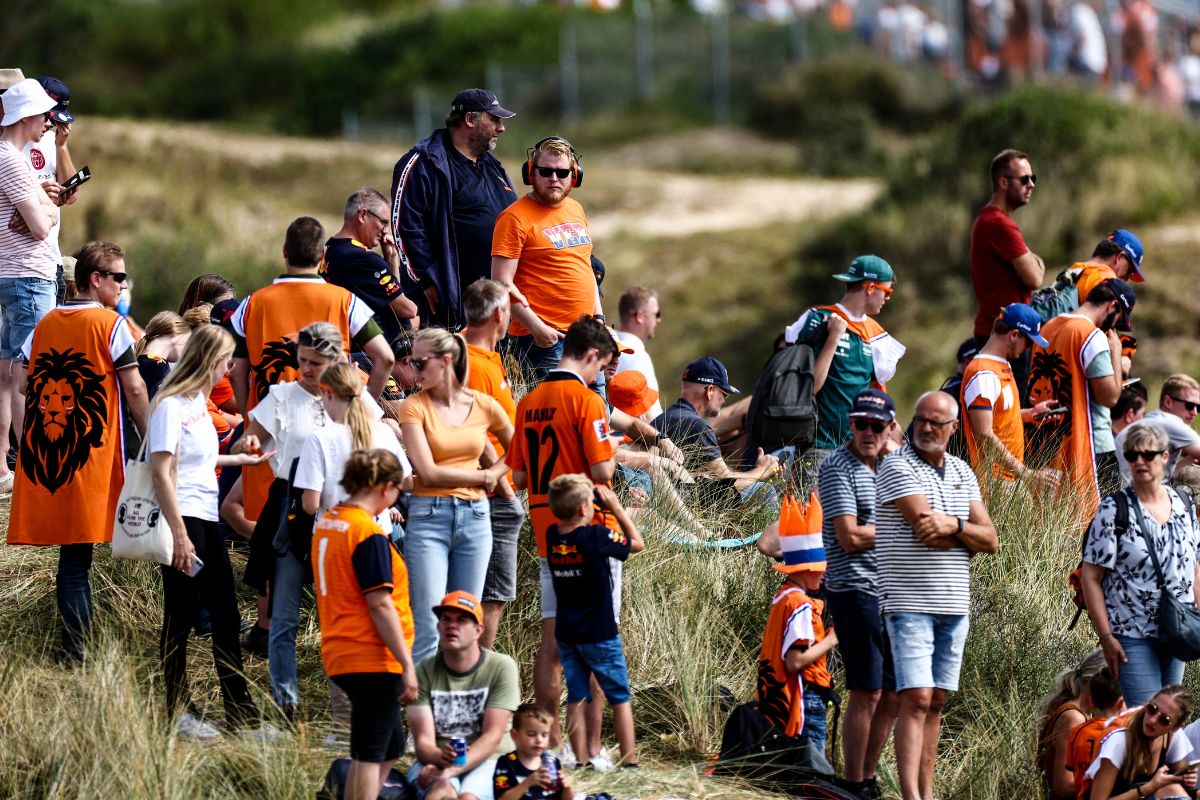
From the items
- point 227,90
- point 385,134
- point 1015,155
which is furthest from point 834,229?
point 227,90

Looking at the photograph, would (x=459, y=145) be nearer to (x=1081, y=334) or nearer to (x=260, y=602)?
(x=260, y=602)

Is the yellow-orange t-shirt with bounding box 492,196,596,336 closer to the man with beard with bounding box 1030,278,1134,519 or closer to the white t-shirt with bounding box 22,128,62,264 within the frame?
the white t-shirt with bounding box 22,128,62,264

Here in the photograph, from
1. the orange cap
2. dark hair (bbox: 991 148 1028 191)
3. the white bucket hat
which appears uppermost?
the white bucket hat

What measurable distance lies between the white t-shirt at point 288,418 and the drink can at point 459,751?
4.91 ft

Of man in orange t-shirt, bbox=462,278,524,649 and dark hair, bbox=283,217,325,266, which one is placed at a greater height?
dark hair, bbox=283,217,325,266

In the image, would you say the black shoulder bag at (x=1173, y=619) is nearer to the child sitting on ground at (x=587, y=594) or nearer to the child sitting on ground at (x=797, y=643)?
the child sitting on ground at (x=797, y=643)

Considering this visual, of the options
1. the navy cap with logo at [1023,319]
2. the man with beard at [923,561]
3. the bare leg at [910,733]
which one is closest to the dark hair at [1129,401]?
the navy cap with logo at [1023,319]

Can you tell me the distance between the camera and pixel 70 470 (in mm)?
8492

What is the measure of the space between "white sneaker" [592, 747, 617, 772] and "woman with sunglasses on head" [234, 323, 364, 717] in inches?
52.8


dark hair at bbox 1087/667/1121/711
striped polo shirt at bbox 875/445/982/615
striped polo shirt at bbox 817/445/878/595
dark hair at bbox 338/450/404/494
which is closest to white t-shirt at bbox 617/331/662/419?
striped polo shirt at bbox 817/445/878/595

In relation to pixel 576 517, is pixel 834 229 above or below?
above

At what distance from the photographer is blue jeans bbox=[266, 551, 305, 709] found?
8.07 metres

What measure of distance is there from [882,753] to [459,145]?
4061mm

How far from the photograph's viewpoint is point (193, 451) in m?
7.98
